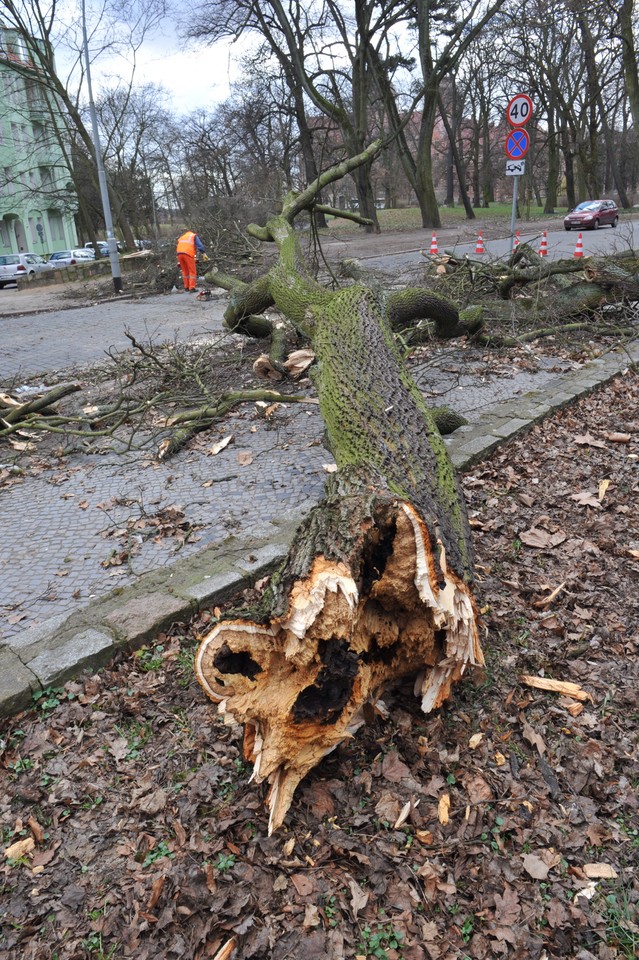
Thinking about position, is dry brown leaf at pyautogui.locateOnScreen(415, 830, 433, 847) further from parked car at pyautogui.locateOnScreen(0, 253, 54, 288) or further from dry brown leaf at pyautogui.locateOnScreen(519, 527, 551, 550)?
parked car at pyautogui.locateOnScreen(0, 253, 54, 288)

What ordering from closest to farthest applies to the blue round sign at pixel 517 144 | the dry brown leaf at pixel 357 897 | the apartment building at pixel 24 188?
the dry brown leaf at pixel 357 897, the blue round sign at pixel 517 144, the apartment building at pixel 24 188

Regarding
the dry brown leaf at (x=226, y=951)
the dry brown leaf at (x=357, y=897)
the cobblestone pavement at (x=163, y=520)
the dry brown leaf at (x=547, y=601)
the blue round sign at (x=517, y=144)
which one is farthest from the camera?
the blue round sign at (x=517, y=144)

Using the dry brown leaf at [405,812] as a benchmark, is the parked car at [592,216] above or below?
above

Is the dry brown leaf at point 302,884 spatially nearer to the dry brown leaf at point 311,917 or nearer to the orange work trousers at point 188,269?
the dry brown leaf at point 311,917

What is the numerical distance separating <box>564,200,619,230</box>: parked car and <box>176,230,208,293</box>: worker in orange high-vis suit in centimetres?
1744

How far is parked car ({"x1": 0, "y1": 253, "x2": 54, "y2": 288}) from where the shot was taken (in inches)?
1073

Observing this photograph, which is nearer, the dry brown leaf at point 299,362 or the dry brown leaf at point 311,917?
the dry brown leaf at point 311,917

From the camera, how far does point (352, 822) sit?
2.27 metres

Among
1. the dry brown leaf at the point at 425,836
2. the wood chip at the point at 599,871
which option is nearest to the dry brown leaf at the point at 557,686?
the wood chip at the point at 599,871

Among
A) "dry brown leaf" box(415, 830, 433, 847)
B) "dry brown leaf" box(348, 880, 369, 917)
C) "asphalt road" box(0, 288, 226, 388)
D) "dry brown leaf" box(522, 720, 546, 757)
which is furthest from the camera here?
"asphalt road" box(0, 288, 226, 388)

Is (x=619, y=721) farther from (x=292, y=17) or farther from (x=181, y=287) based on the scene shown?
(x=292, y=17)

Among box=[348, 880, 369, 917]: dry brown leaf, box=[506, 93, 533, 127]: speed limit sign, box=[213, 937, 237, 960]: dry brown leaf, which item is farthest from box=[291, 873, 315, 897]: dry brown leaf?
box=[506, 93, 533, 127]: speed limit sign

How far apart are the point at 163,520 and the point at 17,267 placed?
27177mm

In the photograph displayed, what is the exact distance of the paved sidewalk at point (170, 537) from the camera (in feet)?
10.2
